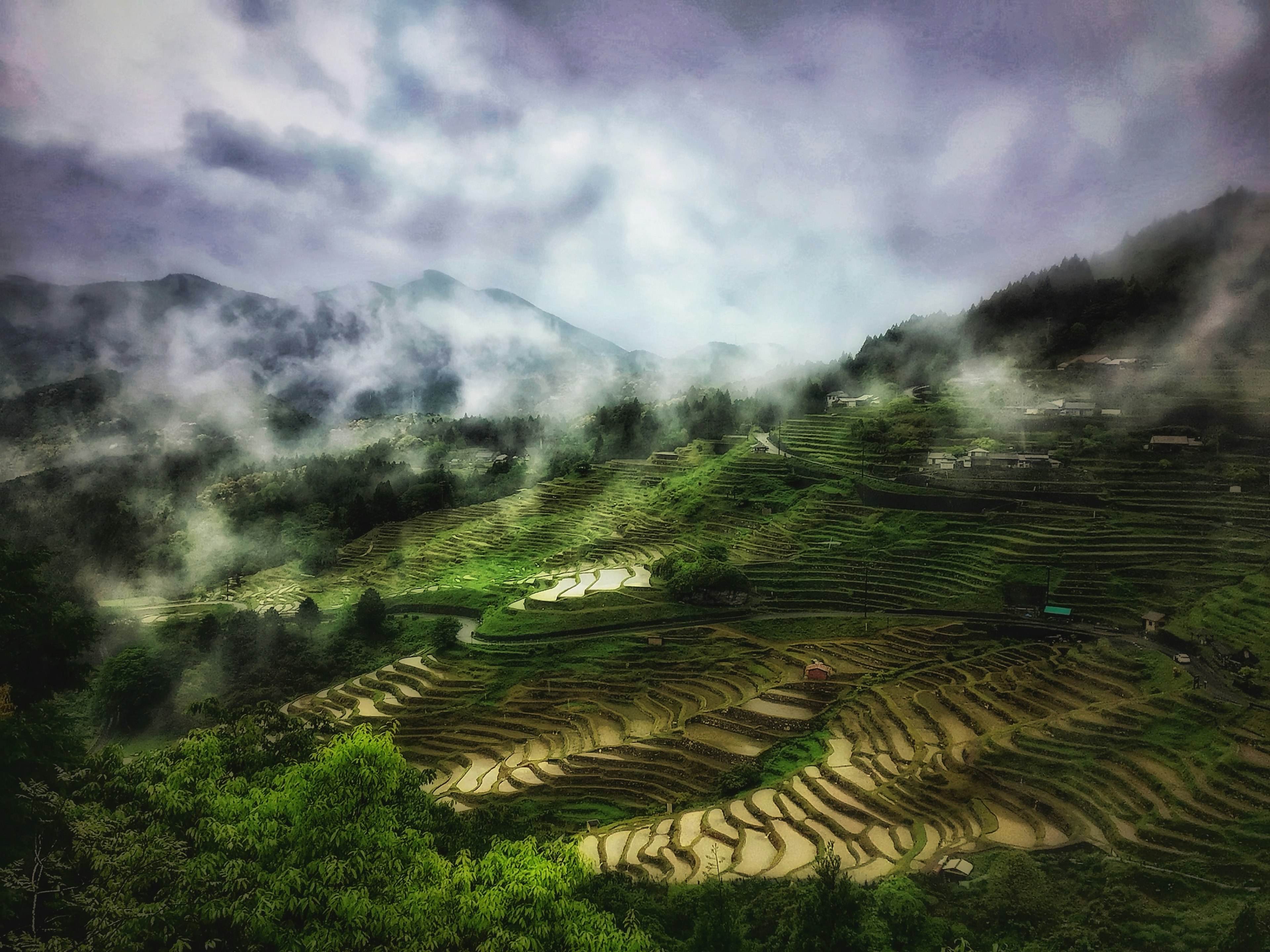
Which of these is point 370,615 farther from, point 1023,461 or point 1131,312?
point 1131,312

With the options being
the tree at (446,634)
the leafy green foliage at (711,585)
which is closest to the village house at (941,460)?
the leafy green foliage at (711,585)

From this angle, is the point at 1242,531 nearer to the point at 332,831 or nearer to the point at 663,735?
the point at 663,735

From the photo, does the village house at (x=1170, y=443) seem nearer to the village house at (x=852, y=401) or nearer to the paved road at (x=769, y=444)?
the paved road at (x=769, y=444)

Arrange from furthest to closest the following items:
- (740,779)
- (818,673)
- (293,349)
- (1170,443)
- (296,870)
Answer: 1. (293,349)
2. (1170,443)
3. (818,673)
4. (740,779)
5. (296,870)

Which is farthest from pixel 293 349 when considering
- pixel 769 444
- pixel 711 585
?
pixel 711 585

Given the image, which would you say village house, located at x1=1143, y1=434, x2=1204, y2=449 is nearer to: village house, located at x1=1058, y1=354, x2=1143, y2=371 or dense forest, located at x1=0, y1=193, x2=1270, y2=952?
dense forest, located at x1=0, y1=193, x2=1270, y2=952
